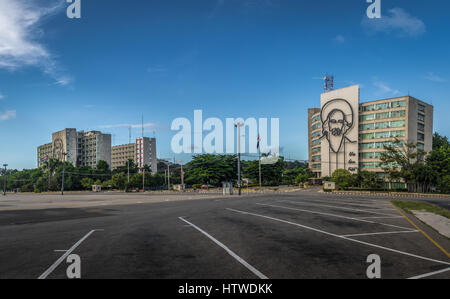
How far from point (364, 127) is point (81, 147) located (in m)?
141

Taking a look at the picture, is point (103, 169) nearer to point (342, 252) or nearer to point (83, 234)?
point (83, 234)

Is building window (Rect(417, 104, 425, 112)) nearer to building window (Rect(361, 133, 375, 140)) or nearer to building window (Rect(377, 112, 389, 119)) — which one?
building window (Rect(377, 112, 389, 119))

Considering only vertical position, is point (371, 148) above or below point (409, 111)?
below

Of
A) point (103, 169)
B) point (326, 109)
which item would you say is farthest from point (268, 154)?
point (103, 169)

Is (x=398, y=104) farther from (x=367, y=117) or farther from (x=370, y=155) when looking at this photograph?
(x=370, y=155)

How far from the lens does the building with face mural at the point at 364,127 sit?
2874 inches

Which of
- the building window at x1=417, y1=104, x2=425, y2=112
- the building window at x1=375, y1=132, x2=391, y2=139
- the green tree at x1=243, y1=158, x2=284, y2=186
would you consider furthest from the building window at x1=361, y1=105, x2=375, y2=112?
the green tree at x1=243, y1=158, x2=284, y2=186

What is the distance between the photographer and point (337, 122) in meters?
81.7

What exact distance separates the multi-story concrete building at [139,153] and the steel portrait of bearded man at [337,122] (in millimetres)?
100687

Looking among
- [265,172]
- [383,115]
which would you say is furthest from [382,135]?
[265,172]

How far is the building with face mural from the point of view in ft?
240

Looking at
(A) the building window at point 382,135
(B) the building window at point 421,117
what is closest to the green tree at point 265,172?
(A) the building window at point 382,135

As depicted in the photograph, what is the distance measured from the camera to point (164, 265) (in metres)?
7.68
